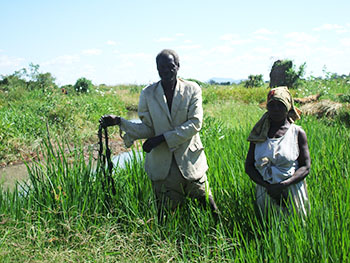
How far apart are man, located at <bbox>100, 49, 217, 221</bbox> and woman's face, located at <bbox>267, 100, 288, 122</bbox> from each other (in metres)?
0.51

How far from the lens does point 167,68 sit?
7.80 ft

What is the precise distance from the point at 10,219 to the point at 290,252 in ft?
6.83

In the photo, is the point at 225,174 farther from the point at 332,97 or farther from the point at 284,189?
the point at 332,97

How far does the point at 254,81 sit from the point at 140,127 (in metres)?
20.1

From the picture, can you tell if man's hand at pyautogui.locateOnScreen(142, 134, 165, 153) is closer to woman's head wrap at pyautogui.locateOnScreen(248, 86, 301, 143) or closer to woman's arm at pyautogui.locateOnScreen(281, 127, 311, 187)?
woman's head wrap at pyautogui.locateOnScreen(248, 86, 301, 143)

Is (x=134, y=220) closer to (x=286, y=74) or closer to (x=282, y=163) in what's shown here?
(x=282, y=163)

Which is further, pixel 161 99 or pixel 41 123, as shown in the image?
pixel 41 123

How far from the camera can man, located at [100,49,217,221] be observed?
8.13 feet

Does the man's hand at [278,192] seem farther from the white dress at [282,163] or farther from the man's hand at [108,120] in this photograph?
the man's hand at [108,120]

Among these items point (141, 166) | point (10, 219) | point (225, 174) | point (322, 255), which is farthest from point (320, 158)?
A: point (10, 219)

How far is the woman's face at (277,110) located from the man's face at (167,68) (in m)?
0.66

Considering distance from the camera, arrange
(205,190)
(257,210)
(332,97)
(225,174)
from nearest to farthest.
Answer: (257,210) → (205,190) → (225,174) → (332,97)

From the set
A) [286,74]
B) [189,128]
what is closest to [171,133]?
[189,128]

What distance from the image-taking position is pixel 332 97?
935 cm
